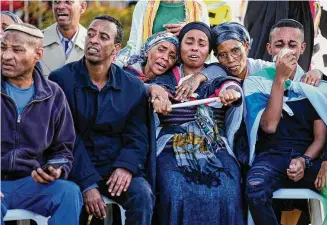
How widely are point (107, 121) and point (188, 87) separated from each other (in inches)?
25.7

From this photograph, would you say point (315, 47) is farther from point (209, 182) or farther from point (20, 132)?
point (20, 132)

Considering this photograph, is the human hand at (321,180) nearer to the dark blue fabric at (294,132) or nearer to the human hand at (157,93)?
the dark blue fabric at (294,132)

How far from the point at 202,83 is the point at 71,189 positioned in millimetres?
1412

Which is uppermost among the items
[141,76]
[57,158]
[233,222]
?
[141,76]

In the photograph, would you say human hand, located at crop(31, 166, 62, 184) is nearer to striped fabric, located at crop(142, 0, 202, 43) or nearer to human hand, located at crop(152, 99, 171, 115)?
human hand, located at crop(152, 99, 171, 115)

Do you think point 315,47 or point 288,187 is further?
point 315,47

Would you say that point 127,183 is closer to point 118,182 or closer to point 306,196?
point 118,182

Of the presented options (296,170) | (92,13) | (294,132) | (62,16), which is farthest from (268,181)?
(92,13)

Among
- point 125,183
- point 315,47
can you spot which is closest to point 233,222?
point 125,183

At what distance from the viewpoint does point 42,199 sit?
19.1 feet

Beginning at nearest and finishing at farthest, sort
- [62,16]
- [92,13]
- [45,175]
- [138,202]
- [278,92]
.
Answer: [45,175] < [138,202] < [278,92] < [62,16] < [92,13]

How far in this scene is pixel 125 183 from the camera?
6.25 meters

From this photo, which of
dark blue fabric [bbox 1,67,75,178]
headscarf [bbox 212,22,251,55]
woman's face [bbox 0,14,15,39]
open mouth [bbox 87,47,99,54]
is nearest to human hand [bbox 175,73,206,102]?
headscarf [bbox 212,22,251,55]

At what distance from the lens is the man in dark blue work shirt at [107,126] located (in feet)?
20.3
